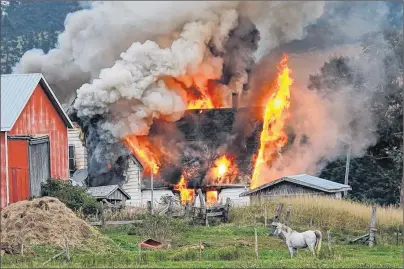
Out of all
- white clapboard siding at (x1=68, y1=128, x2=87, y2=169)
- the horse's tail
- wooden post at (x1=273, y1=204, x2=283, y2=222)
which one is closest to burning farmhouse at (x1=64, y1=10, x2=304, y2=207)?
white clapboard siding at (x1=68, y1=128, x2=87, y2=169)

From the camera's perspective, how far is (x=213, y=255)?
1894 centimetres

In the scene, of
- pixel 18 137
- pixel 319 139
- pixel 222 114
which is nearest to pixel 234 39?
pixel 222 114

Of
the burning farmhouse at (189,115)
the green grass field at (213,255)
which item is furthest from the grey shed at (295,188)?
the green grass field at (213,255)

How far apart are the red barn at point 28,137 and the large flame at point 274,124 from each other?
13.4m

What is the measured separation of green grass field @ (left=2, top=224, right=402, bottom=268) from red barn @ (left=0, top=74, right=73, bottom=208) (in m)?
3.81

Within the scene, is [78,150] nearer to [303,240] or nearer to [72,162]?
[72,162]

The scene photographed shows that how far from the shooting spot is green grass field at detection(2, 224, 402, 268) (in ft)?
55.8

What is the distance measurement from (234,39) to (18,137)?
16265mm

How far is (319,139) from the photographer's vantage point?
135 feet

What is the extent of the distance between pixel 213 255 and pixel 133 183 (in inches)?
740

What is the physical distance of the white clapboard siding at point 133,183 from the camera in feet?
122

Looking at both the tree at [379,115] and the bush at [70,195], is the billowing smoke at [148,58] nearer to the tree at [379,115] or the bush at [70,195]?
the tree at [379,115]

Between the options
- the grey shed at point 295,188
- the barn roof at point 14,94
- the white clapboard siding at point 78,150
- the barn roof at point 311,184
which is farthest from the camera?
the white clapboard siding at point 78,150

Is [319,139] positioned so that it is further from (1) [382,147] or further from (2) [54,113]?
(2) [54,113]
